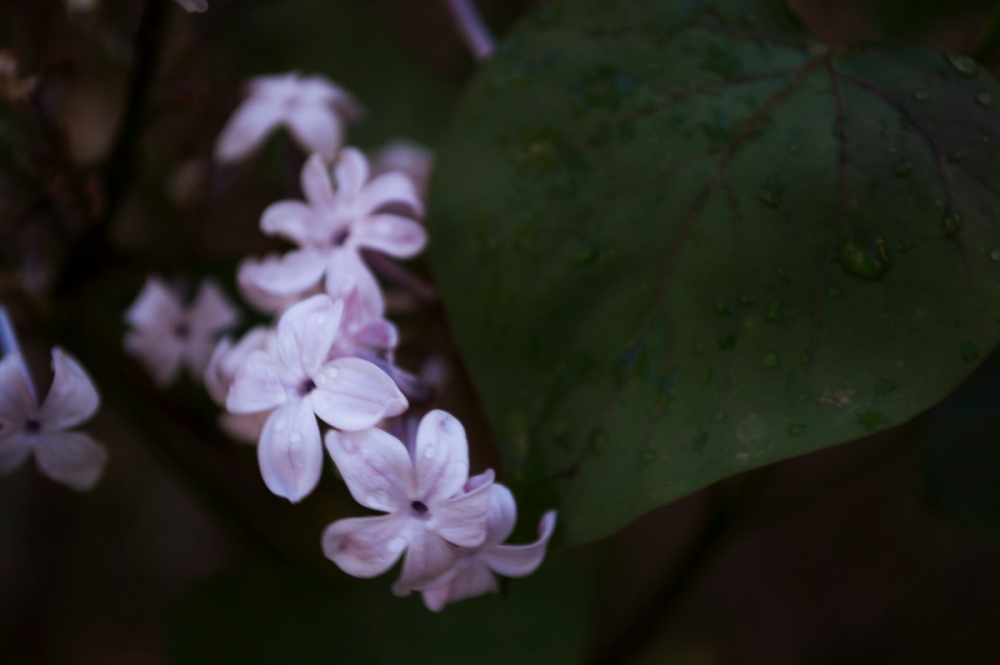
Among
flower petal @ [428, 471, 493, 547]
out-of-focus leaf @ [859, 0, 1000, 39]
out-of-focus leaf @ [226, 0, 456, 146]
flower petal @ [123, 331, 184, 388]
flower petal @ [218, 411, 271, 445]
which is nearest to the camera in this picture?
flower petal @ [428, 471, 493, 547]

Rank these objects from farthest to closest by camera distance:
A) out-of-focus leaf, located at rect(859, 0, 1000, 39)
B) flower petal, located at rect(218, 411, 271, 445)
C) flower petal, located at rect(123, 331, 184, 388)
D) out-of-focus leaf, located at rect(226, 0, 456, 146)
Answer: out-of-focus leaf, located at rect(226, 0, 456, 146) < out-of-focus leaf, located at rect(859, 0, 1000, 39) < flower petal, located at rect(123, 331, 184, 388) < flower petal, located at rect(218, 411, 271, 445)

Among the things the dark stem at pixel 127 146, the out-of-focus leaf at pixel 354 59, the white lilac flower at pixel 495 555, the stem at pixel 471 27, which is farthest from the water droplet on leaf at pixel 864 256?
the out-of-focus leaf at pixel 354 59

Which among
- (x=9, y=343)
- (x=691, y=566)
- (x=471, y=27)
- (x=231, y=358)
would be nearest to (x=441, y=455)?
(x=231, y=358)

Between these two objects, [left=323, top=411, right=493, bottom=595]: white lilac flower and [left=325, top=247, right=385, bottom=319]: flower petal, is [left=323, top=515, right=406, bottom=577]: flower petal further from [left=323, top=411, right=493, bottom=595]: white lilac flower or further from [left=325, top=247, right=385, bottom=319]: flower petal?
[left=325, top=247, right=385, bottom=319]: flower petal

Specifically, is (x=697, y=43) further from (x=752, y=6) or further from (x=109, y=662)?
(x=109, y=662)

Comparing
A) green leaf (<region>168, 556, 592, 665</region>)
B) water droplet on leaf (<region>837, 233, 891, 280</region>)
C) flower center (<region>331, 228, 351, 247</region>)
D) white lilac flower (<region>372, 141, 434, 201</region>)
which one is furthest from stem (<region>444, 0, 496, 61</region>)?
green leaf (<region>168, 556, 592, 665</region>)

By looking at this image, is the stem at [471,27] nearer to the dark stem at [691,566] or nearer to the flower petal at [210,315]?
the flower petal at [210,315]
